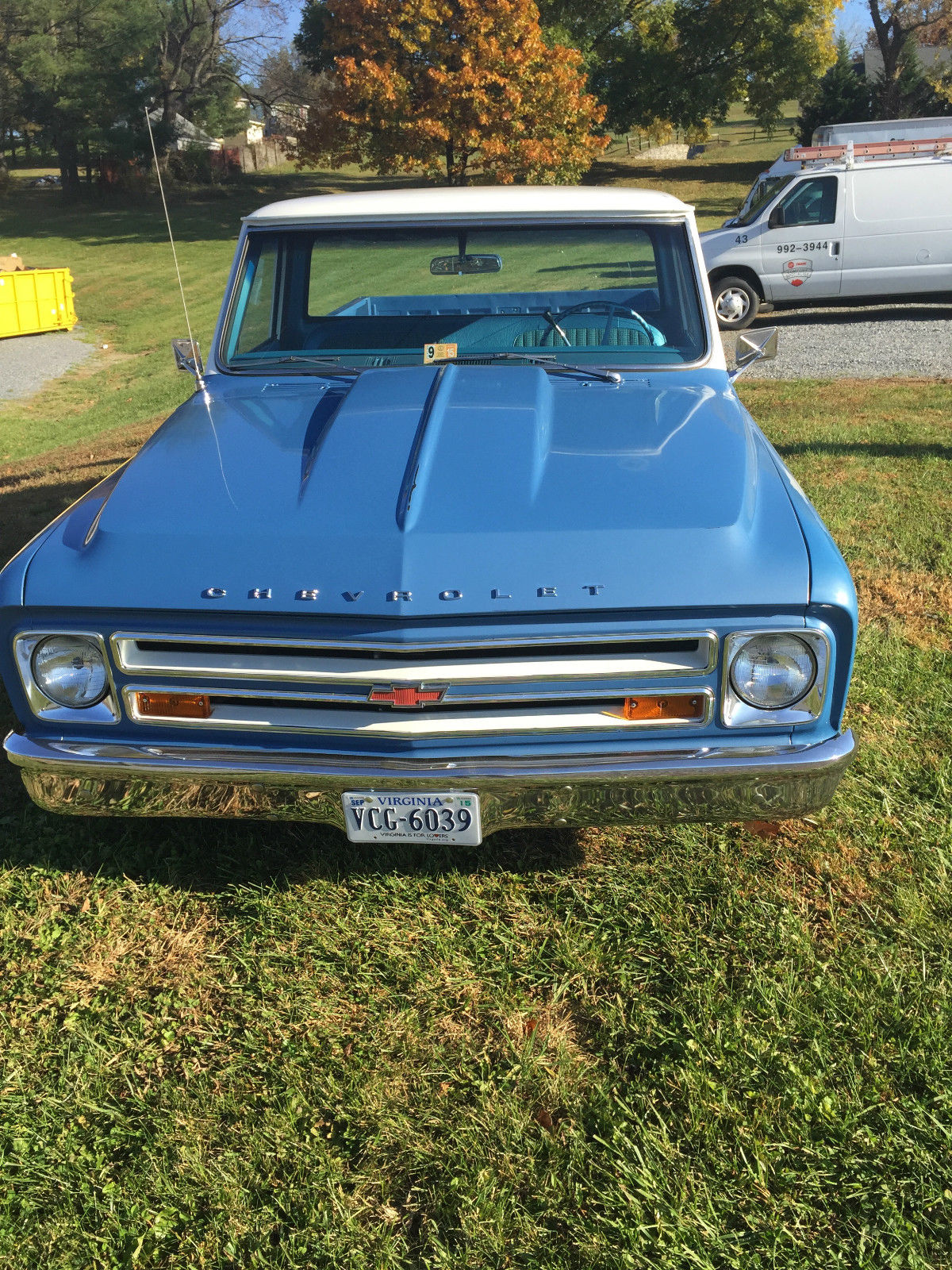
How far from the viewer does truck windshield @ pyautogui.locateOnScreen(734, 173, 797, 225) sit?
13.6 metres

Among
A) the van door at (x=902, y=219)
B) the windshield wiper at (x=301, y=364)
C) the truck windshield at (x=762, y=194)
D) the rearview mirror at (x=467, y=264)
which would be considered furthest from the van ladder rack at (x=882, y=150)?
the windshield wiper at (x=301, y=364)

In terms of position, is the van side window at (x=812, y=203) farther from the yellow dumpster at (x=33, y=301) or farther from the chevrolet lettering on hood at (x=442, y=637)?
the yellow dumpster at (x=33, y=301)

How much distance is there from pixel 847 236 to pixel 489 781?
1286 cm

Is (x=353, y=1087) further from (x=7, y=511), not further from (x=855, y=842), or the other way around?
(x=7, y=511)

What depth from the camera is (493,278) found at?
402cm

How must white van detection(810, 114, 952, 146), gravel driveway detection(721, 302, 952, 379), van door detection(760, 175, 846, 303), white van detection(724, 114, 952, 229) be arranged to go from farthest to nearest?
white van detection(810, 114, 952, 146) → white van detection(724, 114, 952, 229) → van door detection(760, 175, 846, 303) → gravel driveway detection(721, 302, 952, 379)

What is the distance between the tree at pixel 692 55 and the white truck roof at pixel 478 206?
113ft

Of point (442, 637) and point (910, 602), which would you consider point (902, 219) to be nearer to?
point (910, 602)

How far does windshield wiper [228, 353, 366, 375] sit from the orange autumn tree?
21.7 metres

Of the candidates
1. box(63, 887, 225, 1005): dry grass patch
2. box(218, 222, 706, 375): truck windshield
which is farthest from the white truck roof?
box(63, 887, 225, 1005): dry grass patch

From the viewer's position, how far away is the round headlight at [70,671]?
263 cm

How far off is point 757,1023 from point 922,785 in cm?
127

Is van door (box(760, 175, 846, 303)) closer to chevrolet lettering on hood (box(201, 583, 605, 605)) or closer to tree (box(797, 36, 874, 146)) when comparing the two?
chevrolet lettering on hood (box(201, 583, 605, 605))

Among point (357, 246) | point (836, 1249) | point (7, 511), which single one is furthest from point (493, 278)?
point (7, 511)
